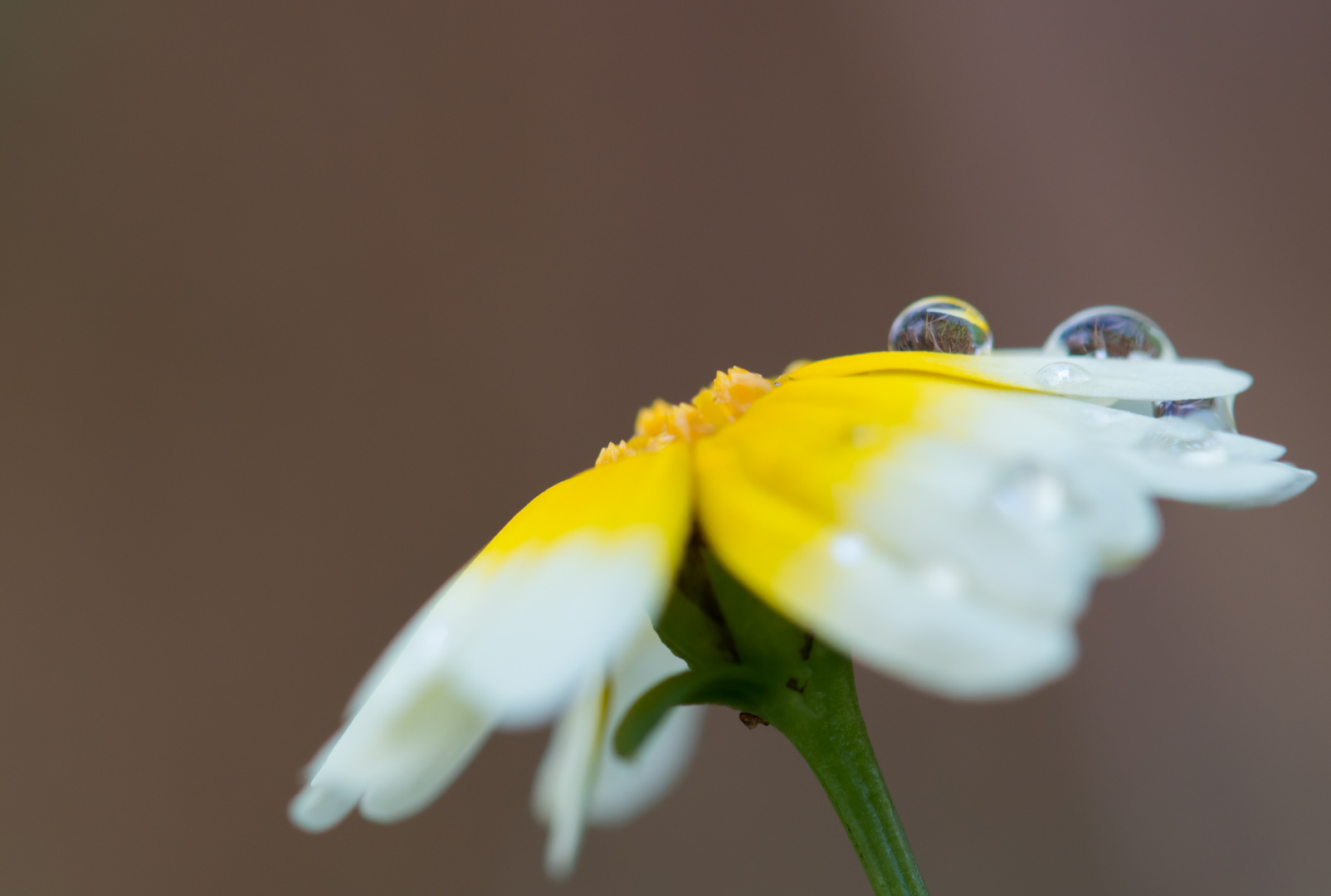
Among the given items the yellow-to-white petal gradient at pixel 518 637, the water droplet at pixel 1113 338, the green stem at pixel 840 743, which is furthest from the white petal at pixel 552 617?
the water droplet at pixel 1113 338

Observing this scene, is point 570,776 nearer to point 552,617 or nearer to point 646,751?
point 552,617

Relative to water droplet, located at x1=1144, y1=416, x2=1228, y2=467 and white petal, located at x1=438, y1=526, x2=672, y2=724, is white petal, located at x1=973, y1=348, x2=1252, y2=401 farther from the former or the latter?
white petal, located at x1=438, y1=526, x2=672, y2=724

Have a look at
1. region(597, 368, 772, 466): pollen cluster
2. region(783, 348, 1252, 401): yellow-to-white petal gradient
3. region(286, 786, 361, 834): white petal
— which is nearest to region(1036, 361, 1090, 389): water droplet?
region(783, 348, 1252, 401): yellow-to-white petal gradient

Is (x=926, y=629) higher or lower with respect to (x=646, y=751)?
higher

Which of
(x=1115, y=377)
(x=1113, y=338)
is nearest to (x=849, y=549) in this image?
(x=1115, y=377)

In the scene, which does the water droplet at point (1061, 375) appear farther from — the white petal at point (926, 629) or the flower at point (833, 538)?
the white petal at point (926, 629)

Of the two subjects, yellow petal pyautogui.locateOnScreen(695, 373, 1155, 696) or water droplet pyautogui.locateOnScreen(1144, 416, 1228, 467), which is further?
water droplet pyautogui.locateOnScreen(1144, 416, 1228, 467)

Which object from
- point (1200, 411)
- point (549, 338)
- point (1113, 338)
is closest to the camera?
point (1200, 411)
